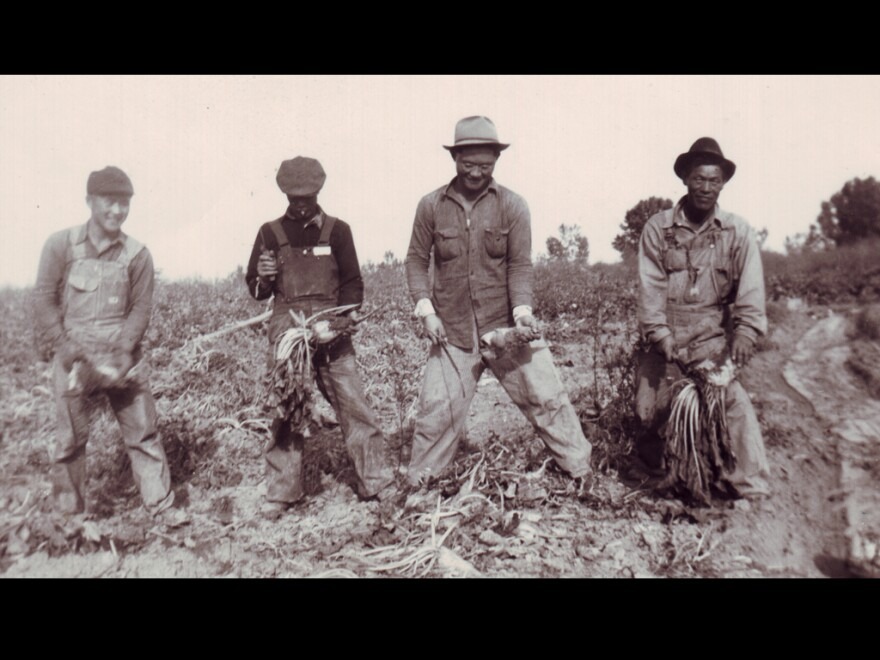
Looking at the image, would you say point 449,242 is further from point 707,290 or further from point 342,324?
point 707,290

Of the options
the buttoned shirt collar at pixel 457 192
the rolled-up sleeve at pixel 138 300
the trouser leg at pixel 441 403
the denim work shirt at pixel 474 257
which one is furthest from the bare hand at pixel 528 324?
the rolled-up sleeve at pixel 138 300

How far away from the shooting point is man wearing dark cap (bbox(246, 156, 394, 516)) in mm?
4090

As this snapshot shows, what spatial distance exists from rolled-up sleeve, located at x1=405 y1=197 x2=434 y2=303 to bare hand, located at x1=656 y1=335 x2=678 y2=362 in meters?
1.50

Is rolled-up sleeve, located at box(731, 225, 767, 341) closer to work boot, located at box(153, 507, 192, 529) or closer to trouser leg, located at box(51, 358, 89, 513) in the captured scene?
work boot, located at box(153, 507, 192, 529)

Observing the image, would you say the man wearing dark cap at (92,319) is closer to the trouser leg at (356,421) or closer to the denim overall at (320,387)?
the denim overall at (320,387)

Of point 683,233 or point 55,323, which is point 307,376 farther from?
point 683,233

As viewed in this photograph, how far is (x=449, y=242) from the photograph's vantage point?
4.14m

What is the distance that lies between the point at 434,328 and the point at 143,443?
6.52 feet

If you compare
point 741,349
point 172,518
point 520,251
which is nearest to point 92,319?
point 172,518

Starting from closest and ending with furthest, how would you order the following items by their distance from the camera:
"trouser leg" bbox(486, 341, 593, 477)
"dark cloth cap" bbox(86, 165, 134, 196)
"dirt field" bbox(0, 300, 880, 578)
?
"dirt field" bbox(0, 300, 880, 578), "dark cloth cap" bbox(86, 165, 134, 196), "trouser leg" bbox(486, 341, 593, 477)

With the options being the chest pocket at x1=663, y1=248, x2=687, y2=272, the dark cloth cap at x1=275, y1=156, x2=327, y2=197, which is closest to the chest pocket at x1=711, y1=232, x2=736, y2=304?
the chest pocket at x1=663, y1=248, x2=687, y2=272

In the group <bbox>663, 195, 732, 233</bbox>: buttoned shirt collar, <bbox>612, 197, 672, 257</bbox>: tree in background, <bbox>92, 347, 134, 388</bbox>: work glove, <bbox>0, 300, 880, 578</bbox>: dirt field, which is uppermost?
<bbox>612, 197, 672, 257</bbox>: tree in background

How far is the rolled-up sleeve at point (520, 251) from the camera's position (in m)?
4.11

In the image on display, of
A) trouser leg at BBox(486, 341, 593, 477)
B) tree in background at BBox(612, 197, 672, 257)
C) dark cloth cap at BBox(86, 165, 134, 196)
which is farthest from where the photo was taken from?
tree in background at BBox(612, 197, 672, 257)
